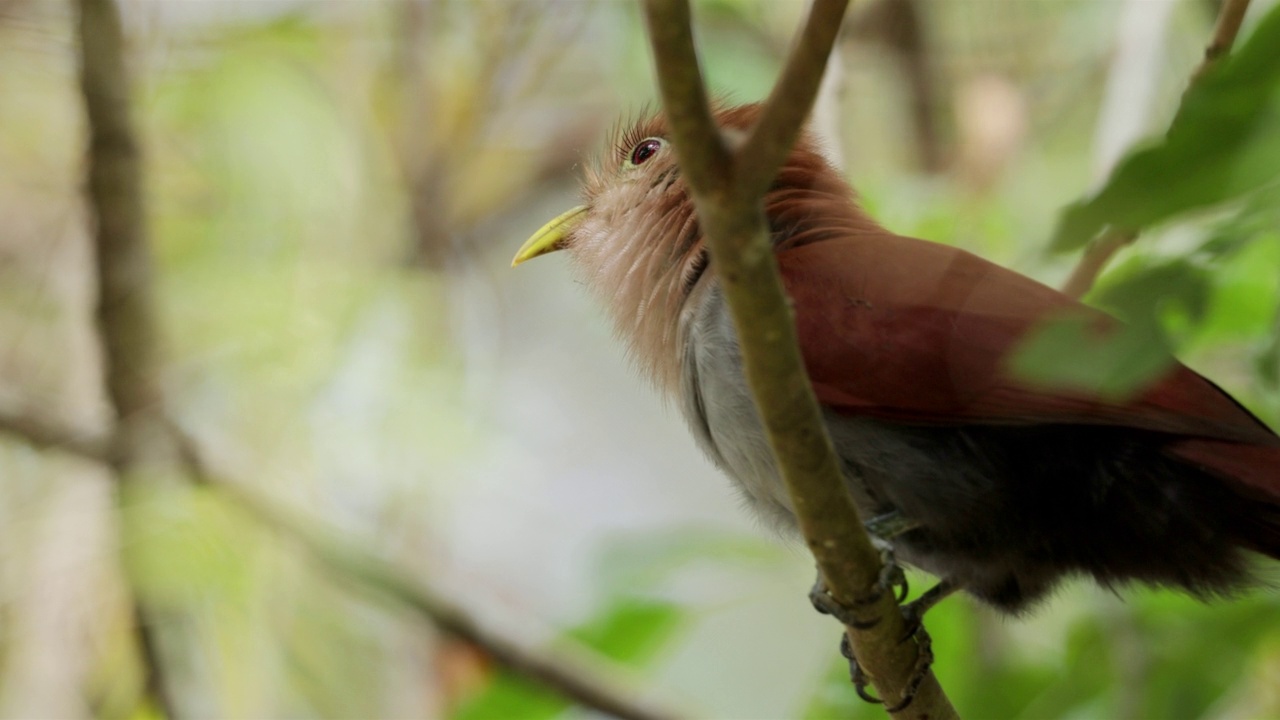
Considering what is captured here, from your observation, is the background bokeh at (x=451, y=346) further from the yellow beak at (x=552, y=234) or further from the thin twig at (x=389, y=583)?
the yellow beak at (x=552, y=234)

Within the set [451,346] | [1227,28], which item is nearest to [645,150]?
[1227,28]

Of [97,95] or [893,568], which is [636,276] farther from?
[97,95]

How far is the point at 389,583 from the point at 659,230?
4.68 ft

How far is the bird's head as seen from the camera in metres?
1.87

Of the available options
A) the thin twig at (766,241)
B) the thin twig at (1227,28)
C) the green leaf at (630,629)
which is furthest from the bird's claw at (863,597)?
the green leaf at (630,629)

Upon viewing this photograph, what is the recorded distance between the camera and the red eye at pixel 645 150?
2197 millimetres

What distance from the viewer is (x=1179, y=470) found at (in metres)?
1.63

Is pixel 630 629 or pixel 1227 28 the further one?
pixel 630 629

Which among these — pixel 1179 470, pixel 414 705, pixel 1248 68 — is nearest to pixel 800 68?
pixel 1248 68

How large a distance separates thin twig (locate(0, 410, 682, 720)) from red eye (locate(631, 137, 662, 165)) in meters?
1.30

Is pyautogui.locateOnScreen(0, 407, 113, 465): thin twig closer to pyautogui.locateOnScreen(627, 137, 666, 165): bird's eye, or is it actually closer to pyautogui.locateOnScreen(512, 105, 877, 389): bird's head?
pyautogui.locateOnScreen(512, 105, 877, 389): bird's head

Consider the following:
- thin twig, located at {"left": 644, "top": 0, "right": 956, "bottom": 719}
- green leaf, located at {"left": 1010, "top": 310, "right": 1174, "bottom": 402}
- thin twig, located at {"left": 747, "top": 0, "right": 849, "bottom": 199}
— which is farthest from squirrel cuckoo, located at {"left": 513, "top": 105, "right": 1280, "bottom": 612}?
green leaf, located at {"left": 1010, "top": 310, "right": 1174, "bottom": 402}

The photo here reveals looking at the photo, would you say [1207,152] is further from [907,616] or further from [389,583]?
[389,583]

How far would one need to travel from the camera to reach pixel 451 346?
4219 mm
